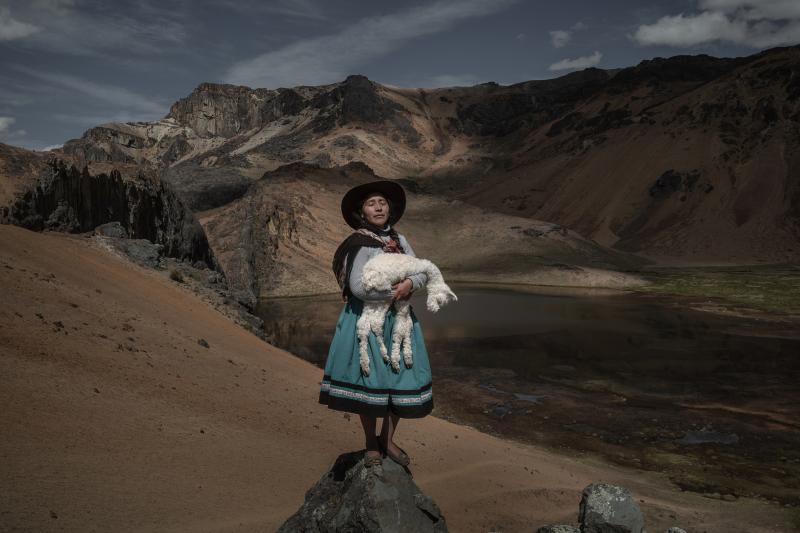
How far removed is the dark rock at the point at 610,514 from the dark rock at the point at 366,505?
1.96 m

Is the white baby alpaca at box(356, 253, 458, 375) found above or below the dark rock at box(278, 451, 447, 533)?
above

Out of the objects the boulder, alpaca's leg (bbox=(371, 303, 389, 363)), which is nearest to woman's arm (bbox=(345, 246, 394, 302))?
alpaca's leg (bbox=(371, 303, 389, 363))

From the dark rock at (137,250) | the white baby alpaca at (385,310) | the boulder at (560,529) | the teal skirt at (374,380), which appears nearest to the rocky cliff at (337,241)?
the dark rock at (137,250)

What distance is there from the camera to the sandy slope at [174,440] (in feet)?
17.2

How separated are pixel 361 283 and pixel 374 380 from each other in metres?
0.72

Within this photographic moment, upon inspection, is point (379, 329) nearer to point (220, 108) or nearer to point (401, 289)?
point (401, 289)

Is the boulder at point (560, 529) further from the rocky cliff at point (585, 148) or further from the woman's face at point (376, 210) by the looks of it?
the rocky cliff at point (585, 148)

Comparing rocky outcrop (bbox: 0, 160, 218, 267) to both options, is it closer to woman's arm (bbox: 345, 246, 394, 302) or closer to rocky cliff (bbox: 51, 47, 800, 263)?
woman's arm (bbox: 345, 246, 394, 302)

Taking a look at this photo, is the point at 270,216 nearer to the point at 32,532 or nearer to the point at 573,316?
the point at 573,316

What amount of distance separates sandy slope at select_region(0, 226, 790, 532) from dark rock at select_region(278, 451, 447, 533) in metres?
0.98

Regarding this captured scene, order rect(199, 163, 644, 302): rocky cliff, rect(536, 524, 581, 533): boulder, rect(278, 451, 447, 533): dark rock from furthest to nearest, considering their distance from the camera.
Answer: rect(199, 163, 644, 302): rocky cliff → rect(536, 524, 581, 533): boulder → rect(278, 451, 447, 533): dark rock

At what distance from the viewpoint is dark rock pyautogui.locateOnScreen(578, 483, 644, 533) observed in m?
5.85

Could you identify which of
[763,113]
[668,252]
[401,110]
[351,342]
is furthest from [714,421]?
[401,110]

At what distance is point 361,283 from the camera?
456 cm
